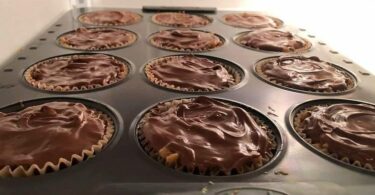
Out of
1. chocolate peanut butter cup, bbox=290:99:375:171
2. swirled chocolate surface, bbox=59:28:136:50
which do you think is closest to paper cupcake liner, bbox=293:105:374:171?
chocolate peanut butter cup, bbox=290:99:375:171

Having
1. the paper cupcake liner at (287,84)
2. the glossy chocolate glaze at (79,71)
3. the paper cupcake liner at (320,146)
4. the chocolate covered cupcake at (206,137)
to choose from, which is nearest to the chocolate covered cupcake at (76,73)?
the glossy chocolate glaze at (79,71)

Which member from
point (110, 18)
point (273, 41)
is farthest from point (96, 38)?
point (273, 41)

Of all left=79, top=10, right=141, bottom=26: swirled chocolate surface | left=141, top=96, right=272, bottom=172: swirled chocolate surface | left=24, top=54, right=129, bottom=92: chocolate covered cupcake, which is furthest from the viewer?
left=79, top=10, right=141, bottom=26: swirled chocolate surface

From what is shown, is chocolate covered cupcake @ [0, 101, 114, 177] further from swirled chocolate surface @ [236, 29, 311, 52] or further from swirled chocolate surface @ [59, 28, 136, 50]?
swirled chocolate surface @ [236, 29, 311, 52]

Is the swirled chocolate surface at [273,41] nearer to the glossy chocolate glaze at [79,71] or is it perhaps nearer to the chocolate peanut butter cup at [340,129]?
the chocolate peanut butter cup at [340,129]

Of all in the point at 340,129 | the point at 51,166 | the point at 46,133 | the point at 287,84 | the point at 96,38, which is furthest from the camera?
the point at 96,38

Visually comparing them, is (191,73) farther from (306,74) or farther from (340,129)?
(340,129)
